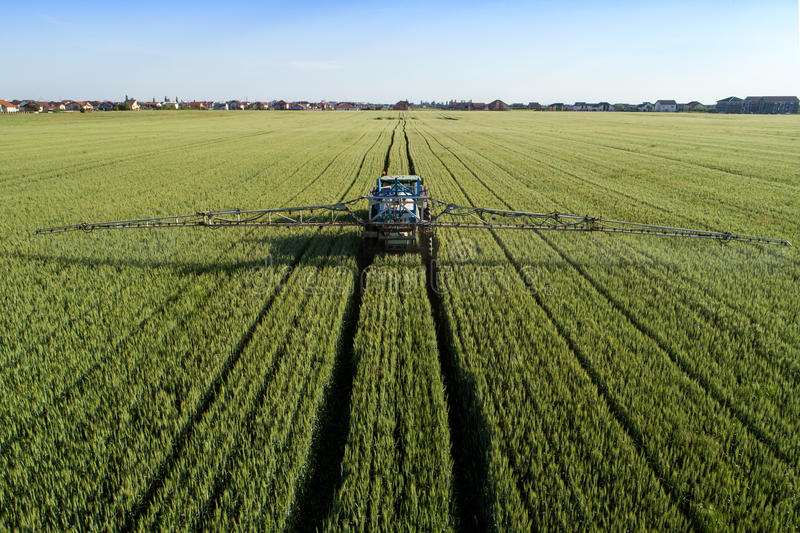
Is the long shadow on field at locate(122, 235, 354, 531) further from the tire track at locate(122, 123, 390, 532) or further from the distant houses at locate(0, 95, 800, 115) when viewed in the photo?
the distant houses at locate(0, 95, 800, 115)

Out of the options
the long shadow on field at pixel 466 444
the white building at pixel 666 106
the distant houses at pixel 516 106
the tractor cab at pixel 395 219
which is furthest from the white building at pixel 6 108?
the white building at pixel 666 106

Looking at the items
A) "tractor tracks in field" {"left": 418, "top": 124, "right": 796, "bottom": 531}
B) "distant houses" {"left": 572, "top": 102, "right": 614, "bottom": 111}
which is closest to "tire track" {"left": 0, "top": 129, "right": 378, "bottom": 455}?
"tractor tracks in field" {"left": 418, "top": 124, "right": 796, "bottom": 531}

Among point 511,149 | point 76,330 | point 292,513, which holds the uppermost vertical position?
point 511,149

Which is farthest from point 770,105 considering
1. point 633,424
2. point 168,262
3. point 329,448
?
point 329,448

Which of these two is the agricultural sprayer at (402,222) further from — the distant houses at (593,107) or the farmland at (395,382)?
the distant houses at (593,107)

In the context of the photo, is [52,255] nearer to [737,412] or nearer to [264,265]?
[264,265]

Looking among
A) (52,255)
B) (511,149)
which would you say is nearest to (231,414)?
(52,255)

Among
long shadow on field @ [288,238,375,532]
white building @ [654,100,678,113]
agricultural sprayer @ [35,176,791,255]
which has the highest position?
white building @ [654,100,678,113]

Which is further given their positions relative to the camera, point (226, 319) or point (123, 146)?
point (123, 146)
